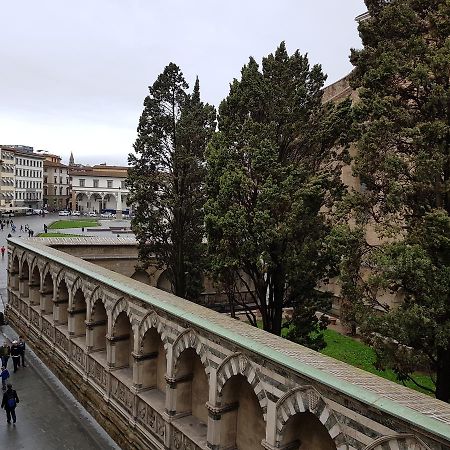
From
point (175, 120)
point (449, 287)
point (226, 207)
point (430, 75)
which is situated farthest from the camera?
point (175, 120)

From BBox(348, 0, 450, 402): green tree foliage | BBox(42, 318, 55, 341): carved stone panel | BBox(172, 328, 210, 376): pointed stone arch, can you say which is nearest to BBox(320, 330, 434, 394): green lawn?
BBox(348, 0, 450, 402): green tree foliage

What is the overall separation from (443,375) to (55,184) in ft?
382

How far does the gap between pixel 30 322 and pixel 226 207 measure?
13024mm

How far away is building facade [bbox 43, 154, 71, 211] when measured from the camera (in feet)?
379

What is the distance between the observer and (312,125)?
1519cm

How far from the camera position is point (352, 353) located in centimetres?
2083

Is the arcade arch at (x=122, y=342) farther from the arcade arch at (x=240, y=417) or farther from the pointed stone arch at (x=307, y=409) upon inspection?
the pointed stone arch at (x=307, y=409)

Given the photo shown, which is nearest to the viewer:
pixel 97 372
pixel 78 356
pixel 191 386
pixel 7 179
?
pixel 191 386

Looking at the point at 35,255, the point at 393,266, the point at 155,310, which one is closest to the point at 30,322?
the point at 35,255

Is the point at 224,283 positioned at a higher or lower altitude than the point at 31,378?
higher

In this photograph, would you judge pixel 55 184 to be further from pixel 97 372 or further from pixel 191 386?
pixel 191 386

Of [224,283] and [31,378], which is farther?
[31,378]

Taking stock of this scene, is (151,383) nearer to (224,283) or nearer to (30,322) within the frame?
(224,283)

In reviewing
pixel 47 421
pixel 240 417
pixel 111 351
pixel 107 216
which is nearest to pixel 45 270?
pixel 47 421
